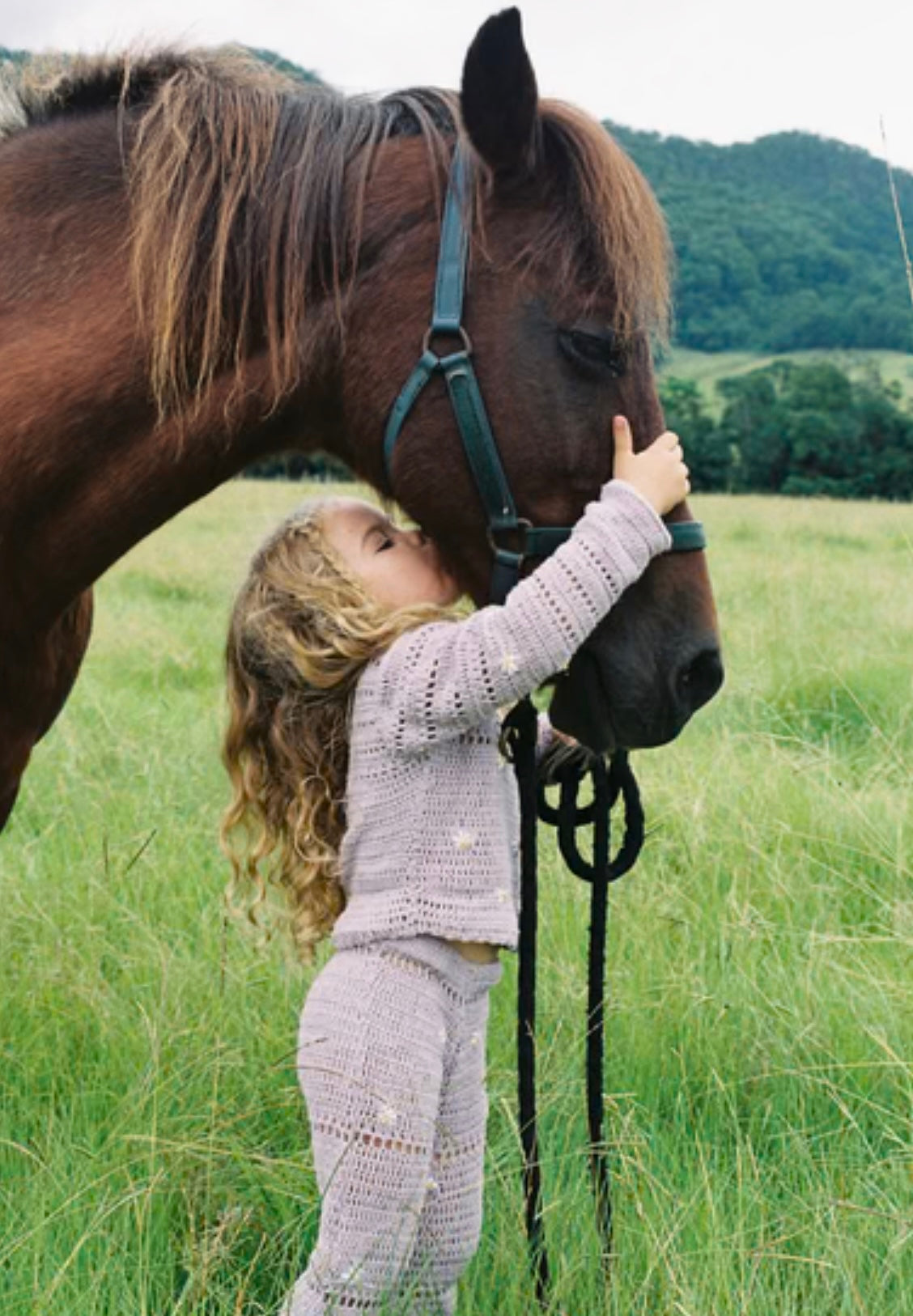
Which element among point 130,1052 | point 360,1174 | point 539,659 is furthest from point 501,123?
point 130,1052

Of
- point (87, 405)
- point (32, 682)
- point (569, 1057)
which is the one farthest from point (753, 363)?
point (87, 405)

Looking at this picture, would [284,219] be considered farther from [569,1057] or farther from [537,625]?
[569,1057]

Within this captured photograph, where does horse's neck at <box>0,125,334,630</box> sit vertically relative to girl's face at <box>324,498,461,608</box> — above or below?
above

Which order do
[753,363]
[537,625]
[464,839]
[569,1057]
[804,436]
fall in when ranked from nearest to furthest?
1. [537,625]
2. [464,839]
3. [569,1057]
4. [804,436]
5. [753,363]

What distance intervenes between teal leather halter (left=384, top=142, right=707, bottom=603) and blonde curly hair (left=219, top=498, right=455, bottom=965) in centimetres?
17

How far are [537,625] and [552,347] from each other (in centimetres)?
44

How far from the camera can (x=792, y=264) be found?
4509 cm

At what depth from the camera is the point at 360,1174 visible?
1810 millimetres

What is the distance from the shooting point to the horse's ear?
182 cm

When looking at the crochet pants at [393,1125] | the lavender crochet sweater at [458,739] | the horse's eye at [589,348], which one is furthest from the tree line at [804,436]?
the crochet pants at [393,1125]

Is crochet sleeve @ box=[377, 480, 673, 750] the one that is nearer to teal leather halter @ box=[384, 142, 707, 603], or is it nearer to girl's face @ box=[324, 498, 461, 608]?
teal leather halter @ box=[384, 142, 707, 603]

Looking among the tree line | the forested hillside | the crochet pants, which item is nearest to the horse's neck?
the crochet pants

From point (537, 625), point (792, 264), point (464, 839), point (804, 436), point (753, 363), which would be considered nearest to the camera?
point (537, 625)

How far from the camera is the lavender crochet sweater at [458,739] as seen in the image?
1811 mm
